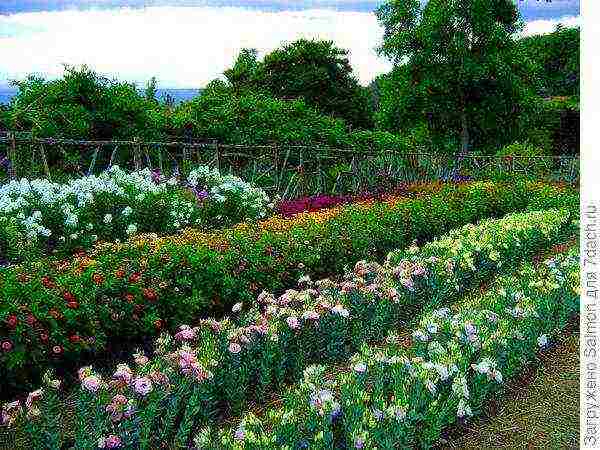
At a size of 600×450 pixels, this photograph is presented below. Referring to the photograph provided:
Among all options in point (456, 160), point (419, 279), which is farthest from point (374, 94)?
point (419, 279)

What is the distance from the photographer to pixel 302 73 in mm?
28344

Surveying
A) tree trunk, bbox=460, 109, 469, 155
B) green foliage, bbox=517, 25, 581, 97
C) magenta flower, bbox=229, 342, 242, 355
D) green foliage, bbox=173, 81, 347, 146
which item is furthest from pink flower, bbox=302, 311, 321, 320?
green foliage, bbox=517, 25, 581, 97

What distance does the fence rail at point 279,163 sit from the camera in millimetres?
11172

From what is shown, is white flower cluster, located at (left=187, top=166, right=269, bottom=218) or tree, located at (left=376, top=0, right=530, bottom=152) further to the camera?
tree, located at (left=376, top=0, right=530, bottom=152)

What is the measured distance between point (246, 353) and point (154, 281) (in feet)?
3.90

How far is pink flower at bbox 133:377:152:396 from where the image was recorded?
360cm

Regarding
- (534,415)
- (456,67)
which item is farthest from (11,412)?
(456,67)

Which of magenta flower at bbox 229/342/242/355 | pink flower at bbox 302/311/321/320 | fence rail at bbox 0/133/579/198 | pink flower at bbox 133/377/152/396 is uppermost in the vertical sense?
pink flower at bbox 133/377/152/396

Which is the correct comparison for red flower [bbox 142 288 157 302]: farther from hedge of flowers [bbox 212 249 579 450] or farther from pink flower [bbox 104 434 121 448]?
pink flower [bbox 104 434 121 448]

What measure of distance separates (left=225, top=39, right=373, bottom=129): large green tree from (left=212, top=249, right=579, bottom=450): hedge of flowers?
76.8 feet

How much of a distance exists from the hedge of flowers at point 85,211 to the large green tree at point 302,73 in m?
19.8

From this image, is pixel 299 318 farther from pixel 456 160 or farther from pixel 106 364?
pixel 456 160

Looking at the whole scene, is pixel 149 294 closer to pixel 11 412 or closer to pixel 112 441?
pixel 11 412

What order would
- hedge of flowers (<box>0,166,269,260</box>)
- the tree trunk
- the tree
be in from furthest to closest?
1. the tree trunk
2. the tree
3. hedge of flowers (<box>0,166,269,260</box>)
